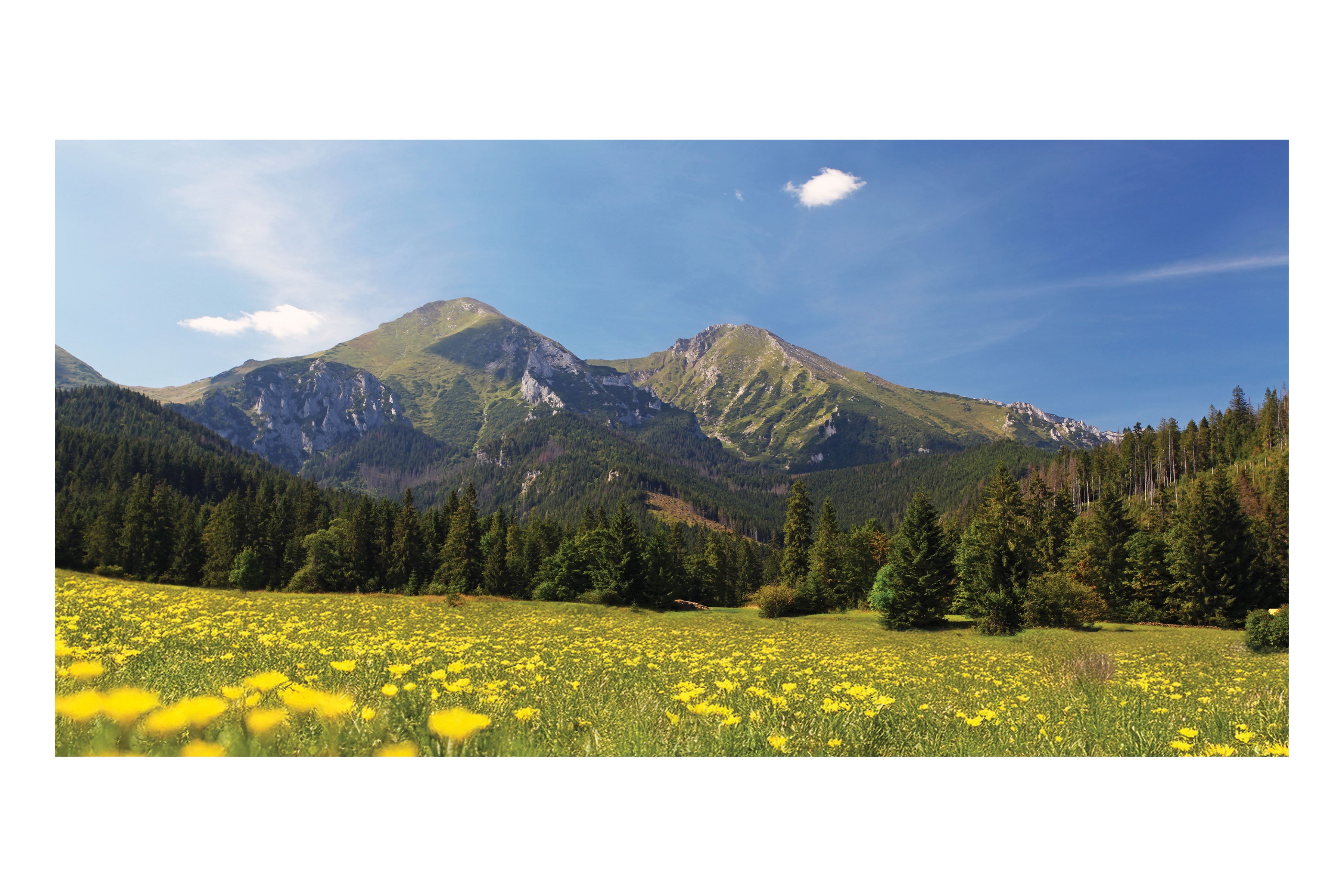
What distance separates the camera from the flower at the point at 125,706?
3.19 m

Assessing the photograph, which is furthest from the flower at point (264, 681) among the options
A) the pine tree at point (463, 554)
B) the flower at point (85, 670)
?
the pine tree at point (463, 554)

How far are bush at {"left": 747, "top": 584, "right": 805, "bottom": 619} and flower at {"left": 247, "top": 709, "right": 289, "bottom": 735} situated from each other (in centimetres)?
3753

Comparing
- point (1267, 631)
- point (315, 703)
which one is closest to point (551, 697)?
point (315, 703)

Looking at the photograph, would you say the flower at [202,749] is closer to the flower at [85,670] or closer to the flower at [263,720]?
the flower at [263,720]

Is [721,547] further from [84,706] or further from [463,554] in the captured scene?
[84,706]

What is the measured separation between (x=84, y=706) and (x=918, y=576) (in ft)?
108

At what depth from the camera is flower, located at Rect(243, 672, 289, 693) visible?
3609 millimetres

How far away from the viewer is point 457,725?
10.4 ft

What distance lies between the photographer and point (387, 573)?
135ft

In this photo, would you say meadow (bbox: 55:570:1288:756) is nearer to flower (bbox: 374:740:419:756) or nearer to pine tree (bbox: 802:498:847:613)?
flower (bbox: 374:740:419:756)
